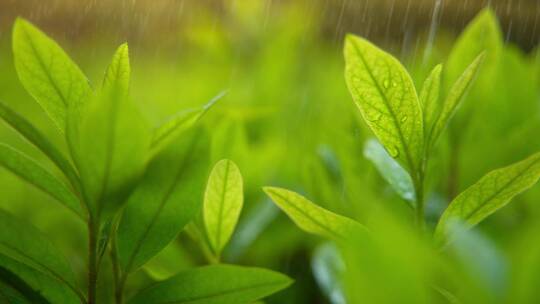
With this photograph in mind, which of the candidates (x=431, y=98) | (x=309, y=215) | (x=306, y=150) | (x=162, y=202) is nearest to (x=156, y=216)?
(x=162, y=202)

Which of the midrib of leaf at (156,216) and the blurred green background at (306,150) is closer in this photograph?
the blurred green background at (306,150)

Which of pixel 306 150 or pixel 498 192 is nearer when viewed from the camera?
pixel 498 192

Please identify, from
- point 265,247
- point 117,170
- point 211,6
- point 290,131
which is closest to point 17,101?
point 290,131

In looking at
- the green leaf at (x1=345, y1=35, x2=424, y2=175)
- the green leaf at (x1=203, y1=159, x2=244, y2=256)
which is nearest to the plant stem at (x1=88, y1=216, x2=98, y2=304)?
the green leaf at (x1=203, y1=159, x2=244, y2=256)

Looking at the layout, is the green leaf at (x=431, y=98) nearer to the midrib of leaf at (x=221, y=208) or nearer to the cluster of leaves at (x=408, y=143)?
the cluster of leaves at (x=408, y=143)

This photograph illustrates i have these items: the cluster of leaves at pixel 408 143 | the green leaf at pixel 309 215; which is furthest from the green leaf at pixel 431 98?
the green leaf at pixel 309 215

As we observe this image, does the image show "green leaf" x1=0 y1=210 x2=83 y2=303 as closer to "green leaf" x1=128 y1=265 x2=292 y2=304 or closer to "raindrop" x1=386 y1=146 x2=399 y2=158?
"green leaf" x1=128 y1=265 x2=292 y2=304

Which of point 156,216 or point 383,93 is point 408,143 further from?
point 156,216
